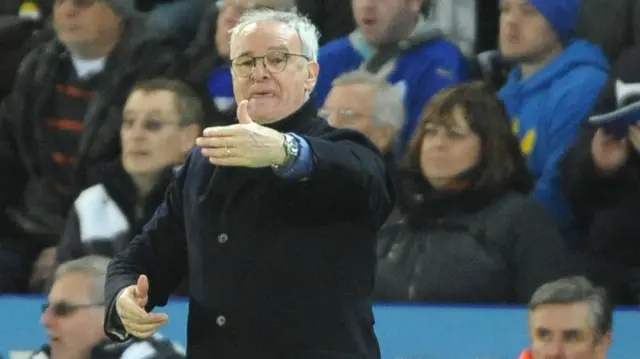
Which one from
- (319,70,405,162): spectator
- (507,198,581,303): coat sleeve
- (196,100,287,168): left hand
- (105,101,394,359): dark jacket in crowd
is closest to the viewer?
(196,100,287,168): left hand

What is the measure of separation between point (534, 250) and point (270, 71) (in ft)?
5.05

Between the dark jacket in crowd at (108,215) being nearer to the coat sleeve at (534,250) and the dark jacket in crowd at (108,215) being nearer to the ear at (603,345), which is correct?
the coat sleeve at (534,250)

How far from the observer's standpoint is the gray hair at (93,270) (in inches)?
161

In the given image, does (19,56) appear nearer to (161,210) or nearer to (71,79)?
(71,79)

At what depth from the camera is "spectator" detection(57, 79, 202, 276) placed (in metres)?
4.58

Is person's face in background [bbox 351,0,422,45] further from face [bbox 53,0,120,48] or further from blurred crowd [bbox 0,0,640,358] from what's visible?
face [bbox 53,0,120,48]

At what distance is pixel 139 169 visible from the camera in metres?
4.64

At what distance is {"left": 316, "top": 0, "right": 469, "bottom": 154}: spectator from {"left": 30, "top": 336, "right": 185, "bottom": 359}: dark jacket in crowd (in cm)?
108

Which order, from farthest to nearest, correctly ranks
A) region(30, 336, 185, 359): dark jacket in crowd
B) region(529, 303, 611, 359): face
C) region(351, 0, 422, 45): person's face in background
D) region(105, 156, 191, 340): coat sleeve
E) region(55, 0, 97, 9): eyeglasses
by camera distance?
region(55, 0, 97, 9): eyeglasses → region(351, 0, 422, 45): person's face in background → region(30, 336, 185, 359): dark jacket in crowd → region(529, 303, 611, 359): face → region(105, 156, 191, 340): coat sleeve

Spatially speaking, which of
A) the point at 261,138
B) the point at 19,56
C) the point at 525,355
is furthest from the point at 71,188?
the point at 261,138

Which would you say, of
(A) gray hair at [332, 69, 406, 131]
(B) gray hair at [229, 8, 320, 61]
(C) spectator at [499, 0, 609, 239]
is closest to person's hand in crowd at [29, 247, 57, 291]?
(A) gray hair at [332, 69, 406, 131]

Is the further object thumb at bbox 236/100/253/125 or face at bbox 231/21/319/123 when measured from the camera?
face at bbox 231/21/319/123

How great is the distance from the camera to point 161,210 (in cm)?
279

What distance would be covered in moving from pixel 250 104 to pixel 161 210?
1.08 ft
